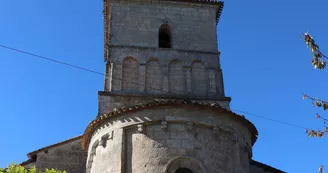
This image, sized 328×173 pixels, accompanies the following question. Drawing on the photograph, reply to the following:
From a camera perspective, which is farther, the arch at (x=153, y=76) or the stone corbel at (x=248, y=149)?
the arch at (x=153, y=76)

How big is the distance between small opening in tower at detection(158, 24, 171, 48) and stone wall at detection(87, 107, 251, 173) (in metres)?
5.49

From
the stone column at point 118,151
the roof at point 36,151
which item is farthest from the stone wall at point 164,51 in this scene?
the stone column at point 118,151

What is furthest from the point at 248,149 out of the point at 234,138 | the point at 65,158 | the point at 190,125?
the point at 65,158

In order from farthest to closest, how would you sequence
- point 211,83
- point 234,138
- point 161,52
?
point 161,52 → point 211,83 → point 234,138

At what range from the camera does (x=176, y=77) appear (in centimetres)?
1454

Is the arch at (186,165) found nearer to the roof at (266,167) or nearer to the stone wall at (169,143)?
the stone wall at (169,143)

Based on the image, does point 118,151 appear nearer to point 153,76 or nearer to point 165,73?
point 153,76

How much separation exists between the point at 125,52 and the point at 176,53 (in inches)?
71.1

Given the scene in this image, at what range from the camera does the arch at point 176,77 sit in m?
14.3

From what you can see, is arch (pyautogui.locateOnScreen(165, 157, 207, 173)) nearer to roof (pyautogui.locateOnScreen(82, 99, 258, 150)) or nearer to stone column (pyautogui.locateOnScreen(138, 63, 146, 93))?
roof (pyautogui.locateOnScreen(82, 99, 258, 150))

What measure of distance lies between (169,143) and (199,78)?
15.6 feet

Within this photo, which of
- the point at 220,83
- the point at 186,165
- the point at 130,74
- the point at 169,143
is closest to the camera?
the point at 186,165

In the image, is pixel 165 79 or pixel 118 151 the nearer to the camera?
pixel 118 151

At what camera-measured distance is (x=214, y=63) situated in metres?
15.0
